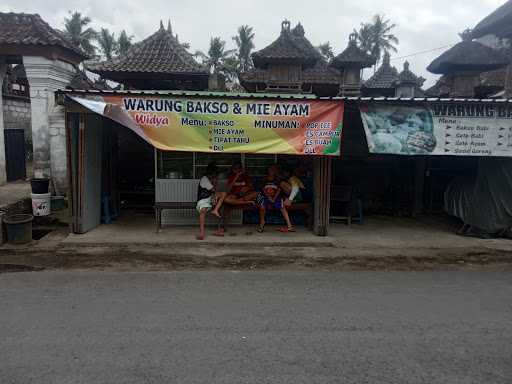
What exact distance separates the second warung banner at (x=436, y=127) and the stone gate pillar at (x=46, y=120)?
765cm

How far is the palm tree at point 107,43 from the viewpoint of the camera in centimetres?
4244

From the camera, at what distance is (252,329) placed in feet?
13.0

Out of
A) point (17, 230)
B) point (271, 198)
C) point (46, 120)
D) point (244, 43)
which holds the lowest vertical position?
point (17, 230)

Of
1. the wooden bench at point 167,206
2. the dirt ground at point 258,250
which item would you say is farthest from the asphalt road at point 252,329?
the wooden bench at point 167,206

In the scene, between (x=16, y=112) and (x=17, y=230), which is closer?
(x=17, y=230)

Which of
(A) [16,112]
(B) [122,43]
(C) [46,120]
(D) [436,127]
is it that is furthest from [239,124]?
(B) [122,43]

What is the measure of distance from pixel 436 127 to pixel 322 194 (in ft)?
8.28

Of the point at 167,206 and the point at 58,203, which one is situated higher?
the point at 167,206

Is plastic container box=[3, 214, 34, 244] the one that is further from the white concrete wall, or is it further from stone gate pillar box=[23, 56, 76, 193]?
the white concrete wall

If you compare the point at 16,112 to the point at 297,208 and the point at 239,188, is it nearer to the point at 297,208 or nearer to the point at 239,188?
the point at 239,188

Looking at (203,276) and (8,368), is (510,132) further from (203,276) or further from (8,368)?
(8,368)

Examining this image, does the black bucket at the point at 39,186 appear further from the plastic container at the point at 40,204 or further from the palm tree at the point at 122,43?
the palm tree at the point at 122,43

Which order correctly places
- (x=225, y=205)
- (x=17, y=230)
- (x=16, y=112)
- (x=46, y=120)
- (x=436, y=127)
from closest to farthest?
(x=17, y=230) < (x=436, y=127) < (x=225, y=205) < (x=46, y=120) < (x=16, y=112)

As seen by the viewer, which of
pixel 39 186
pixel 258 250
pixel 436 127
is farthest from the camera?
pixel 39 186
